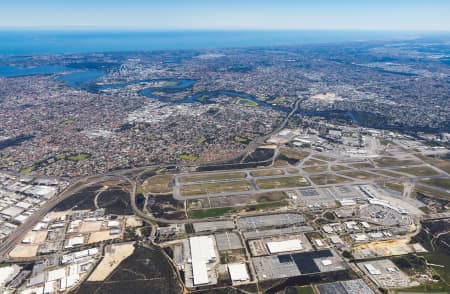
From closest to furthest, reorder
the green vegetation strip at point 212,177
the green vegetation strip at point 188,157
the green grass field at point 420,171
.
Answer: the green vegetation strip at point 212,177, the green grass field at point 420,171, the green vegetation strip at point 188,157

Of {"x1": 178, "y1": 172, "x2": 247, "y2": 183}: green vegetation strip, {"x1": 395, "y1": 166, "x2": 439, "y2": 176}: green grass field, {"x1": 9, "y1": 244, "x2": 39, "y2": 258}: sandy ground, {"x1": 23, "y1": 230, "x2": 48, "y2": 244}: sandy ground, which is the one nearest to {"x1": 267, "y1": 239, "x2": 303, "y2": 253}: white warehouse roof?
{"x1": 178, "y1": 172, "x2": 247, "y2": 183}: green vegetation strip

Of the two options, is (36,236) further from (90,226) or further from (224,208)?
(224,208)

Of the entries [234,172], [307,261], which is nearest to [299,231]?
[307,261]

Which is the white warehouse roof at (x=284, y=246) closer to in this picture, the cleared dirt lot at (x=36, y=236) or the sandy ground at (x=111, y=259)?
the sandy ground at (x=111, y=259)

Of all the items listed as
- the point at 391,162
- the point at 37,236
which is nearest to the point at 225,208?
the point at 37,236

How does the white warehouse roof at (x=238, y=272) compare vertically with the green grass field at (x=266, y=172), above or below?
below

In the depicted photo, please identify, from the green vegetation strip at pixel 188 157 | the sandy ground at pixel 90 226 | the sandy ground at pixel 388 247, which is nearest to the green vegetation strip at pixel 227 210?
the sandy ground at pixel 90 226

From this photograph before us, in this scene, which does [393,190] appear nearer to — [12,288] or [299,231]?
[299,231]
